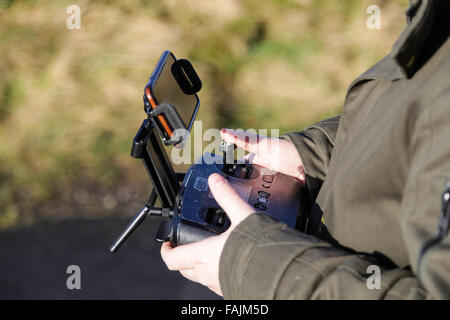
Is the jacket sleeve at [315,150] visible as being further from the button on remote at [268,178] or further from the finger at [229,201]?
the finger at [229,201]

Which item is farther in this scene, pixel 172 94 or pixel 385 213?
pixel 172 94

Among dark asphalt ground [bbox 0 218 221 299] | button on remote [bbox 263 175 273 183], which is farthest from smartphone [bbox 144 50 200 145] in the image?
dark asphalt ground [bbox 0 218 221 299]

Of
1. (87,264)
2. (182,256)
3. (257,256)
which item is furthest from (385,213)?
(87,264)

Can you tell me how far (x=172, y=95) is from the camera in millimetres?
1269

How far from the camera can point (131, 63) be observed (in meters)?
3.63

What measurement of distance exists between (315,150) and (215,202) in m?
0.46

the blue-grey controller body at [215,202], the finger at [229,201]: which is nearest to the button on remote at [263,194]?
the blue-grey controller body at [215,202]

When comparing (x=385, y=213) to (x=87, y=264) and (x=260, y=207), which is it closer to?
(x=260, y=207)

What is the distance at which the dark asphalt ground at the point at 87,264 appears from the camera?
7.88 ft

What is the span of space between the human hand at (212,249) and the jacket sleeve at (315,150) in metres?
0.38

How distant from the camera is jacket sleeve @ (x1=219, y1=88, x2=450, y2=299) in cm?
80

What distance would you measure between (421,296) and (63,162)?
2818mm

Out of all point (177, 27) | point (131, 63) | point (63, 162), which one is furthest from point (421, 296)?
point (177, 27)

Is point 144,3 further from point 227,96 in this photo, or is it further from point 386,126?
point 386,126
